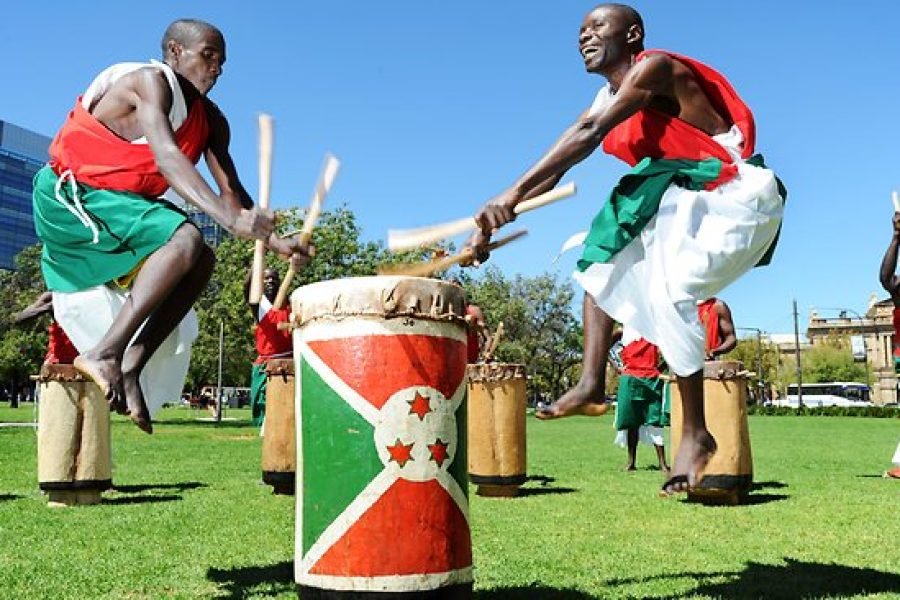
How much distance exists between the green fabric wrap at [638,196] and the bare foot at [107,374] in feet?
7.37

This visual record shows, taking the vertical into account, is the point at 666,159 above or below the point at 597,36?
below

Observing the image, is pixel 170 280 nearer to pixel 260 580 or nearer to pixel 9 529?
pixel 260 580

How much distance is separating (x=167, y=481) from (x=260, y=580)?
592 centimetres

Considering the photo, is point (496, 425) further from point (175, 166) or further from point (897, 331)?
point (175, 166)

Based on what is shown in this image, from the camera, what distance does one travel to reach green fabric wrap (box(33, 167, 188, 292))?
4.20 m

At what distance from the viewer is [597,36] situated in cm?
446

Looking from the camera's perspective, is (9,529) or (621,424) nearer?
(9,529)

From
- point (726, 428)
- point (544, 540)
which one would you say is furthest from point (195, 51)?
point (726, 428)

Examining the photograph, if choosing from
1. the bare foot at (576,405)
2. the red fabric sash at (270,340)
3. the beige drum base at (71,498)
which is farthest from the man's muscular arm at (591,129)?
the red fabric sash at (270,340)

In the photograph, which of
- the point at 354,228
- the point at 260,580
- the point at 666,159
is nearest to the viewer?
the point at 666,159

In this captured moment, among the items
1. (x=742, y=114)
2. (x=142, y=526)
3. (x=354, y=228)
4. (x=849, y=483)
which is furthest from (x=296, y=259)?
(x=354, y=228)

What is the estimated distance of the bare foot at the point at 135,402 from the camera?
160 inches

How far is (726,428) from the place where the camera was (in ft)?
27.8

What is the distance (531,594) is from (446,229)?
1.93 m
